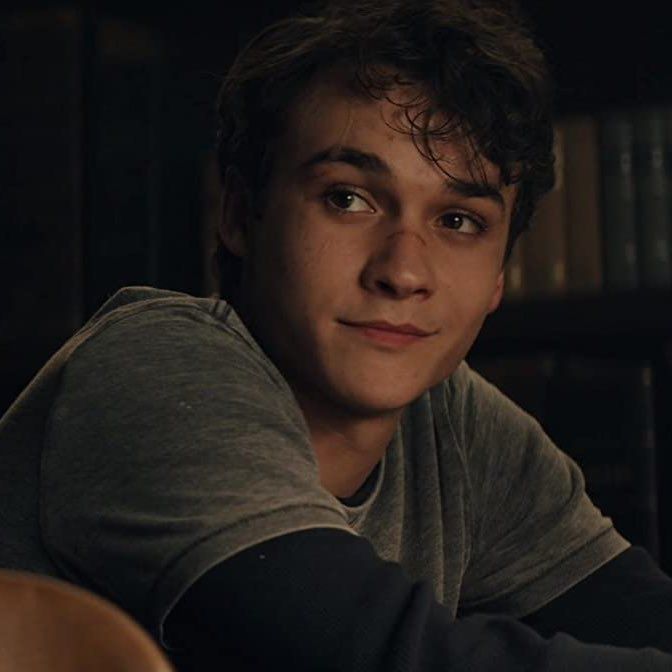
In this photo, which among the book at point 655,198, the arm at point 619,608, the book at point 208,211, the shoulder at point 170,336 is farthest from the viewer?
the book at point 208,211

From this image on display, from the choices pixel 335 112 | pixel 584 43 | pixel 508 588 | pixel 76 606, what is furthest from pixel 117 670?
pixel 584 43

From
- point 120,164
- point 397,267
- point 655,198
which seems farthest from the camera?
point 120,164

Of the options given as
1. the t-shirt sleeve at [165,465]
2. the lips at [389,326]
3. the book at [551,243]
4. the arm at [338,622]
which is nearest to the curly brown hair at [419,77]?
the lips at [389,326]

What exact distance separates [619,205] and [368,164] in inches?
37.8

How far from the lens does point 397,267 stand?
49.9 inches

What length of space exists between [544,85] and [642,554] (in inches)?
19.7

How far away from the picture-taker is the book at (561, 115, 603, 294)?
2.17 meters

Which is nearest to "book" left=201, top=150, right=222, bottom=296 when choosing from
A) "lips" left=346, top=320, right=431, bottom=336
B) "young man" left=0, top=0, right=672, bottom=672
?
"young man" left=0, top=0, right=672, bottom=672

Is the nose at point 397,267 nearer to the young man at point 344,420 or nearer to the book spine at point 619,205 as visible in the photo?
the young man at point 344,420

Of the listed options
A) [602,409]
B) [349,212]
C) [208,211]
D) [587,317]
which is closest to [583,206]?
[587,317]

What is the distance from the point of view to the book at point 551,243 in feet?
7.15

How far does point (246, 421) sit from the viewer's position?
41.7 inches

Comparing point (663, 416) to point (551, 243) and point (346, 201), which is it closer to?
point (551, 243)

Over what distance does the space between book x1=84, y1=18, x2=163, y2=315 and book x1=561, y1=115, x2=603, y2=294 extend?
0.64 m
